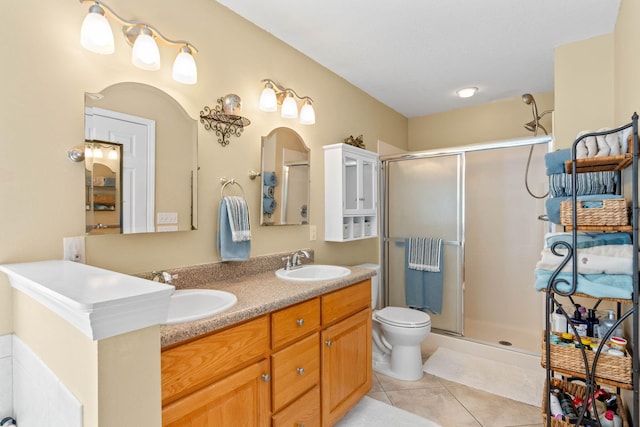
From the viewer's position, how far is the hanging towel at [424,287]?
302 cm

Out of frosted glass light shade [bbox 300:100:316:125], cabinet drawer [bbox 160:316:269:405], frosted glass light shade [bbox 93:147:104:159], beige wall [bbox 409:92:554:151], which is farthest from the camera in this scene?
beige wall [bbox 409:92:554:151]

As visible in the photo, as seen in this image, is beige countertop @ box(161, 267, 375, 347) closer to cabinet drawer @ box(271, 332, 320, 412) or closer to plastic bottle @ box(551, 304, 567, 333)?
cabinet drawer @ box(271, 332, 320, 412)

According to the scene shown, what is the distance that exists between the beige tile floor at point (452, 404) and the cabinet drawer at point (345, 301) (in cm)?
69

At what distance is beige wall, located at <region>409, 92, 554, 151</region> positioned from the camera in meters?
3.16

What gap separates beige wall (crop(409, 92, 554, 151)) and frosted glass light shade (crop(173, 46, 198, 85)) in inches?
115

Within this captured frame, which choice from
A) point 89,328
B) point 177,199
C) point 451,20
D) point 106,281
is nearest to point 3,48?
point 177,199

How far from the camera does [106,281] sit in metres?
0.80

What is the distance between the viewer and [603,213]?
1260 mm

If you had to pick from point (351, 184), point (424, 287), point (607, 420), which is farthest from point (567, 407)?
point (351, 184)

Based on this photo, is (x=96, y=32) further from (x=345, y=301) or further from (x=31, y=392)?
(x=345, y=301)

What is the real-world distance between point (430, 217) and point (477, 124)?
118cm

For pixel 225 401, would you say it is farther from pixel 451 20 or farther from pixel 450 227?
pixel 450 227

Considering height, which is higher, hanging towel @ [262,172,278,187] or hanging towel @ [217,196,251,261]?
hanging towel @ [262,172,278,187]

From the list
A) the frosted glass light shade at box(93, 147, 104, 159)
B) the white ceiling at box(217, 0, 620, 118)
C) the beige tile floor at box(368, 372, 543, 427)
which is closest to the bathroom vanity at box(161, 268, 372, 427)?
the beige tile floor at box(368, 372, 543, 427)
